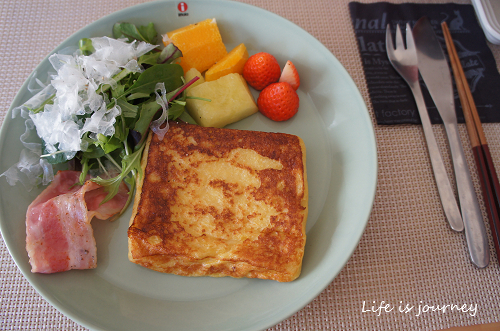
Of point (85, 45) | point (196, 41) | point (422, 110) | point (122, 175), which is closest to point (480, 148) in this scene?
point (422, 110)

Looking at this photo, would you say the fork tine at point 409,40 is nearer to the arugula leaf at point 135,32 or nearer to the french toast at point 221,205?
the french toast at point 221,205

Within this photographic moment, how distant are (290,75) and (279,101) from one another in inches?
8.4

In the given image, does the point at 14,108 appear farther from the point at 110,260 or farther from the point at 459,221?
the point at 459,221

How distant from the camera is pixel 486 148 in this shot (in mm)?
1896

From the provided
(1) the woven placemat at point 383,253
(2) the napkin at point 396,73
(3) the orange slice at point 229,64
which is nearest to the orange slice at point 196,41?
(3) the orange slice at point 229,64

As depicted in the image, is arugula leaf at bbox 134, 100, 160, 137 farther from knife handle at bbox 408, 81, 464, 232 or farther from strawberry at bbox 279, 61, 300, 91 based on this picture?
knife handle at bbox 408, 81, 464, 232

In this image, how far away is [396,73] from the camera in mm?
2107

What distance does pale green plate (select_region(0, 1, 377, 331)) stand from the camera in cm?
149

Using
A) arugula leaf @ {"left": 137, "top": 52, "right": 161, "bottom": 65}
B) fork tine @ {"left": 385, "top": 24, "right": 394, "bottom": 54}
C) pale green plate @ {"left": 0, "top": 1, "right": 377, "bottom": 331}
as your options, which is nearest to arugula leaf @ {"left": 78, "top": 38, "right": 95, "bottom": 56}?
pale green plate @ {"left": 0, "top": 1, "right": 377, "bottom": 331}

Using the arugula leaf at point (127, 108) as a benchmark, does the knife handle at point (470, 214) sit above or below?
below

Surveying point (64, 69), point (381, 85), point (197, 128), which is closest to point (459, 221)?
point (381, 85)

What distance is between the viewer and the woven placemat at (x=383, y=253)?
5.34 feet

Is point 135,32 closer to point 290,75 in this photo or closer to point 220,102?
point 220,102

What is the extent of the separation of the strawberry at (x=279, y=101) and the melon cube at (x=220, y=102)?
84mm
